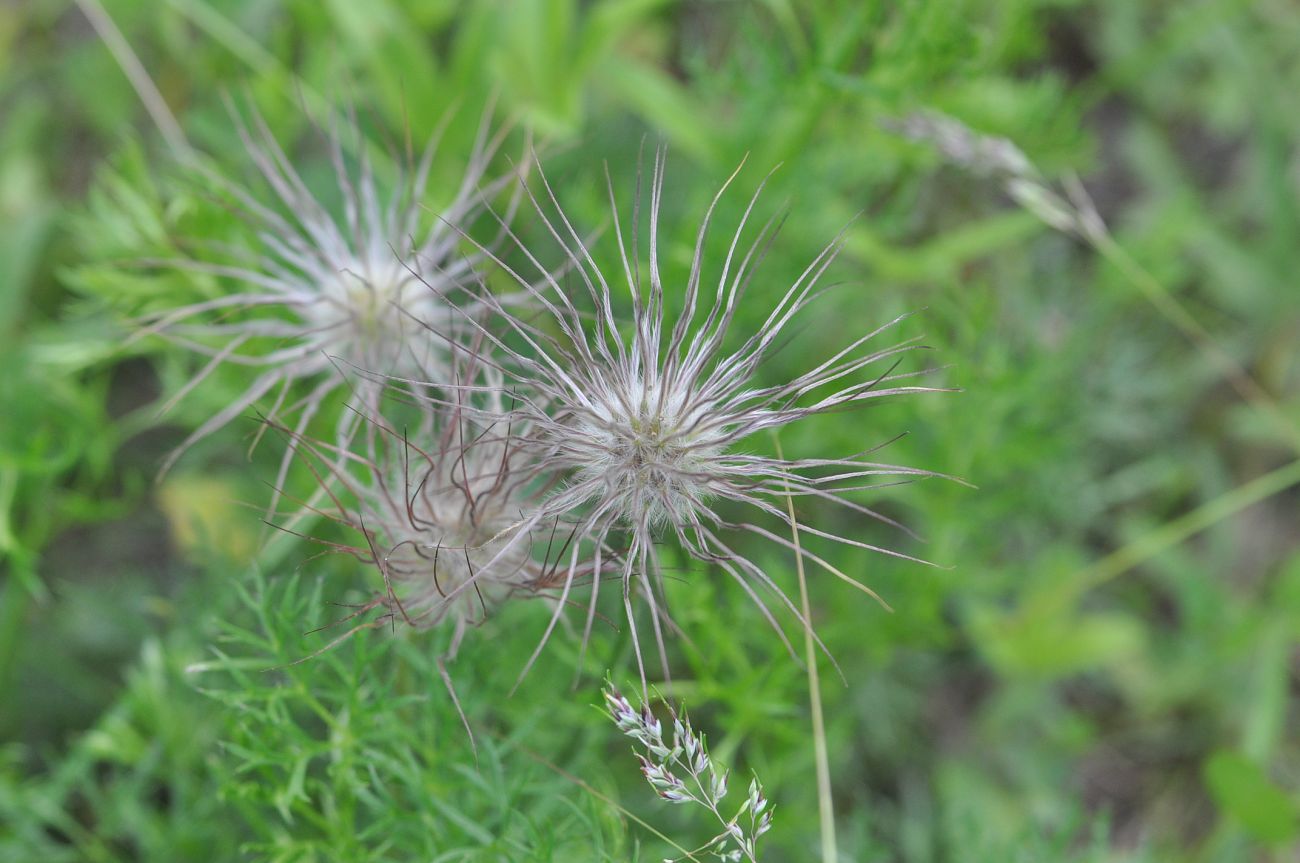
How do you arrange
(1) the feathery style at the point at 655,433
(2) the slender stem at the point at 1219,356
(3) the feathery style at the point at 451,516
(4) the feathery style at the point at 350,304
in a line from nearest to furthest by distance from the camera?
(1) the feathery style at the point at 655,433
(3) the feathery style at the point at 451,516
(4) the feathery style at the point at 350,304
(2) the slender stem at the point at 1219,356

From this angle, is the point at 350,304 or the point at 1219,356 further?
the point at 1219,356

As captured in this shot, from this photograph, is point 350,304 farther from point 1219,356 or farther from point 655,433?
point 1219,356

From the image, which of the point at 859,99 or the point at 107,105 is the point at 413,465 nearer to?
the point at 859,99

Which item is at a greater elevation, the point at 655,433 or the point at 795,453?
the point at 795,453

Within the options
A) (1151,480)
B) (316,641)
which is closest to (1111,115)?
(1151,480)

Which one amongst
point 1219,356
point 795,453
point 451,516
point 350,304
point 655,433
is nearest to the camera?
point 655,433

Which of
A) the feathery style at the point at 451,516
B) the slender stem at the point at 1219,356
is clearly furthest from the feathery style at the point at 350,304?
the slender stem at the point at 1219,356

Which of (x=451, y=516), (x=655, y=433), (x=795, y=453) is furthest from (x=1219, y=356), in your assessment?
(x=451, y=516)

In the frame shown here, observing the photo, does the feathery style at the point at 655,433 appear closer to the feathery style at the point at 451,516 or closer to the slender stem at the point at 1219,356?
the feathery style at the point at 451,516

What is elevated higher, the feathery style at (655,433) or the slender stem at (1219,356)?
the slender stem at (1219,356)
